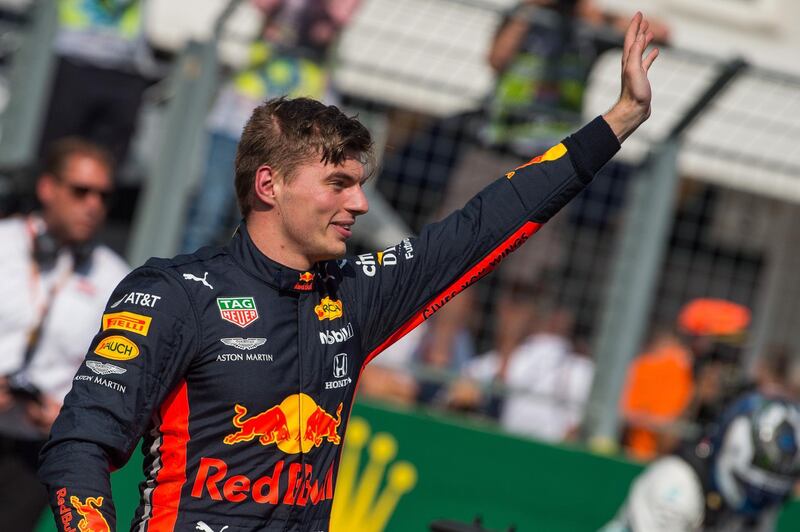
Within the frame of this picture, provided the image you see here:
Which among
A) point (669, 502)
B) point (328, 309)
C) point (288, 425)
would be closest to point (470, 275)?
point (328, 309)

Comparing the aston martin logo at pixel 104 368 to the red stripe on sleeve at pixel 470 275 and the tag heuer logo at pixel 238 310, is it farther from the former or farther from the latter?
the red stripe on sleeve at pixel 470 275

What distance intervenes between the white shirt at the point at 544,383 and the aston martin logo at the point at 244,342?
4115mm

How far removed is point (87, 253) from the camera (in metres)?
5.50

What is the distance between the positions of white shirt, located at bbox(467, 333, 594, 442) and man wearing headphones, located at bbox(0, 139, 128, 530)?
225cm

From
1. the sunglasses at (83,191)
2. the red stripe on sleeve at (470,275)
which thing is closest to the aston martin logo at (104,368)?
the red stripe on sleeve at (470,275)

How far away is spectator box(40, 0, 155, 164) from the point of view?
256 inches

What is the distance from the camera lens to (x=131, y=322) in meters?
2.68

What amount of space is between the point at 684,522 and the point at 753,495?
32cm

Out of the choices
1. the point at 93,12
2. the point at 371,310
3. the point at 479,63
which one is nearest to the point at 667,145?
the point at 479,63

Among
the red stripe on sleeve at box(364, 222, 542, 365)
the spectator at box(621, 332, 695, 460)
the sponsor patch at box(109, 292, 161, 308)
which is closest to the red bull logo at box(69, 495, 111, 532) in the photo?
the sponsor patch at box(109, 292, 161, 308)

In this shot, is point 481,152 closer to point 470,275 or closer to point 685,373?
point 685,373

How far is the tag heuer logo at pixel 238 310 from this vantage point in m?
2.80

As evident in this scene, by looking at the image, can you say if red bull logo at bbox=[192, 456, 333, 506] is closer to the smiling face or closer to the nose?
the smiling face

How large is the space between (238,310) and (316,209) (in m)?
0.28
